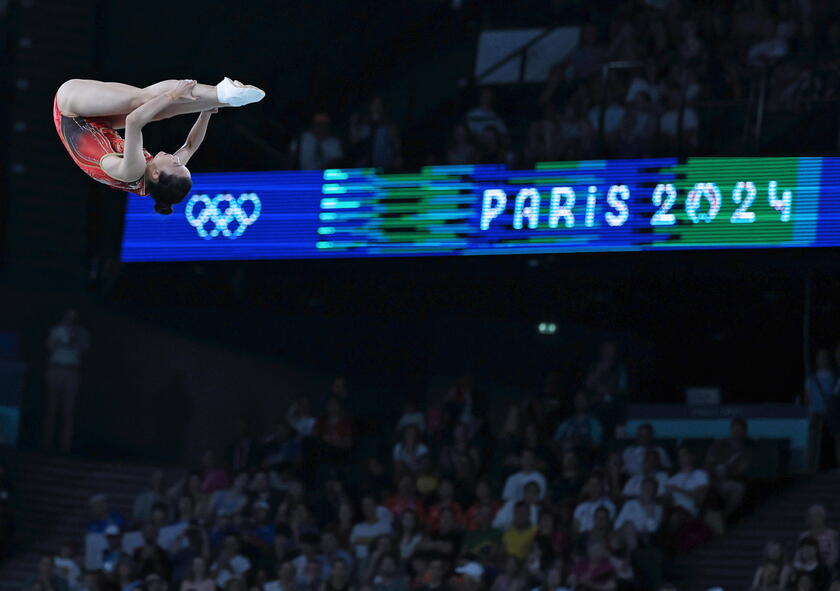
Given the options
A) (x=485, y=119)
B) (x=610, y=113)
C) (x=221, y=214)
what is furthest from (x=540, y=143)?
(x=221, y=214)

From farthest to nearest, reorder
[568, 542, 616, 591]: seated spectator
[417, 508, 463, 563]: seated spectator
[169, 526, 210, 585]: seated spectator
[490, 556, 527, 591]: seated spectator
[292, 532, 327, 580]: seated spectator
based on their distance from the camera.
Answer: [169, 526, 210, 585]: seated spectator < [292, 532, 327, 580]: seated spectator < [417, 508, 463, 563]: seated spectator < [490, 556, 527, 591]: seated spectator < [568, 542, 616, 591]: seated spectator

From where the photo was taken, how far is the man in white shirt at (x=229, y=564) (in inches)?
675

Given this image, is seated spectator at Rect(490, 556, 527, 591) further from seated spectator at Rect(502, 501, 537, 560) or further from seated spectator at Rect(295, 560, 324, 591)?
seated spectator at Rect(295, 560, 324, 591)

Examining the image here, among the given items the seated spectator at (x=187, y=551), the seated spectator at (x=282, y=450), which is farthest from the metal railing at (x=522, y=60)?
the seated spectator at (x=187, y=551)

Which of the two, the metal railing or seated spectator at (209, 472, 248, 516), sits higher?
the metal railing

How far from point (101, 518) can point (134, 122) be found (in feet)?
34.3

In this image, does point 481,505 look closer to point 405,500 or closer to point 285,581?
point 405,500

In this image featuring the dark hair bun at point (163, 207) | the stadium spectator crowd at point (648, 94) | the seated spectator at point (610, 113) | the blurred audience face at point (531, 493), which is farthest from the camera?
the seated spectator at point (610, 113)

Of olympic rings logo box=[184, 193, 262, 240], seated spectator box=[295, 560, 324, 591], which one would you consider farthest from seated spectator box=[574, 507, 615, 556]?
olympic rings logo box=[184, 193, 262, 240]

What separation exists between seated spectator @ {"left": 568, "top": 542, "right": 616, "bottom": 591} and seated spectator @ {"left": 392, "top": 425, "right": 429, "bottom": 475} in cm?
297

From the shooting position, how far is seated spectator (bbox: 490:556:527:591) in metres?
15.6

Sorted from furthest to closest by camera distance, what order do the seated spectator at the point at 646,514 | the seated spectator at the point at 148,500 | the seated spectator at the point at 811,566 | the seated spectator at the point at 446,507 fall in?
the seated spectator at the point at 148,500 < the seated spectator at the point at 446,507 < the seated spectator at the point at 646,514 < the seated spectator at the point at 811,566

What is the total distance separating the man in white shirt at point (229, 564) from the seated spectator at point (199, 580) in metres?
0.11

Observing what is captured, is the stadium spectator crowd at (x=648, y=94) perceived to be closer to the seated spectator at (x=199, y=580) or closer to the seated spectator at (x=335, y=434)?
the seated spectator at (x=335, y=434)
